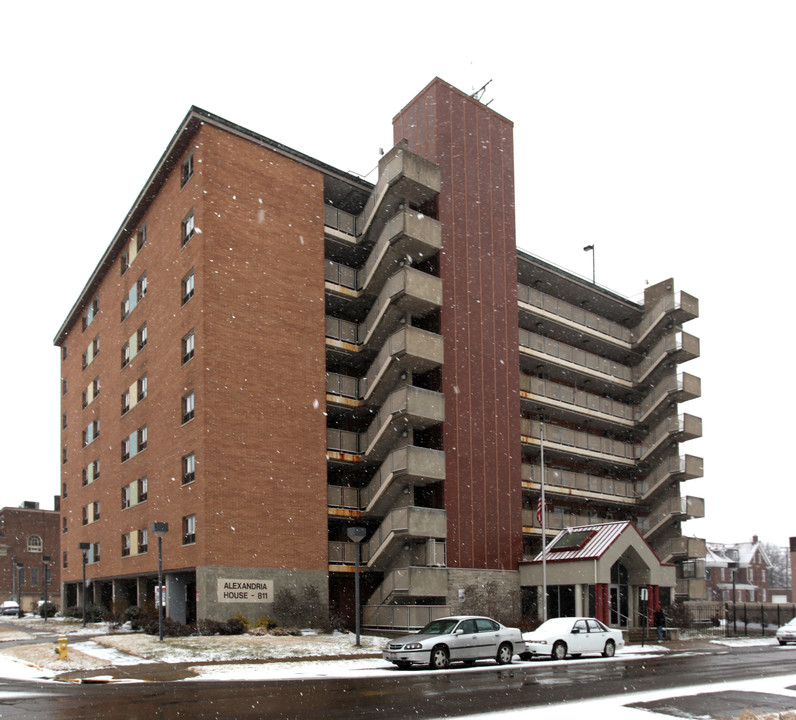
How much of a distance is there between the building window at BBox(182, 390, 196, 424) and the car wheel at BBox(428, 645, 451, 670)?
1611 cm

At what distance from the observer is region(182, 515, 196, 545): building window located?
112 ft

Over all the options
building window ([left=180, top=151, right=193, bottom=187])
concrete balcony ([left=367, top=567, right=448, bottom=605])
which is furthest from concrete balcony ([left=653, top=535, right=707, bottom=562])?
building window ([left=180, top=151, right=193, bottom=187])

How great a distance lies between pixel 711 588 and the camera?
107 metres

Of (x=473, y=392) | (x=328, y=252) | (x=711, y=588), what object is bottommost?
(x=711, y=588)

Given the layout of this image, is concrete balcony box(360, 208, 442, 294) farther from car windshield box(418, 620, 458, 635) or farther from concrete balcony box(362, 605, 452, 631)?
car windshield box(418, 620, 458, 635)

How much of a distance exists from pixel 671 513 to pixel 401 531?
76.2ft

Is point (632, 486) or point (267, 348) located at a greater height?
point (267, 348)

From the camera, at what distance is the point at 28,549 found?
9525cm

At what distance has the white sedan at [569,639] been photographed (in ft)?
91.0

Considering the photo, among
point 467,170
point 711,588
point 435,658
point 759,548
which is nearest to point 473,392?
point 467,170

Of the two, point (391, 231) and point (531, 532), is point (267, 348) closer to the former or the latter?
point (391, 231)

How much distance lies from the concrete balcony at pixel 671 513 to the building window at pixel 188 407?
29.5m

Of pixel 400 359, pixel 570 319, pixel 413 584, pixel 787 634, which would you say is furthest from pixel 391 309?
pixel 787 634

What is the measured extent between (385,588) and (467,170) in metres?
20.5
